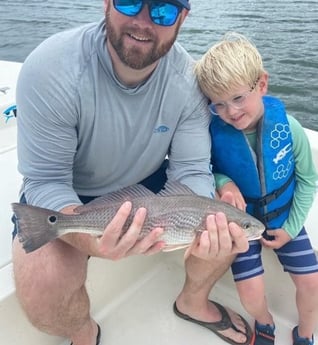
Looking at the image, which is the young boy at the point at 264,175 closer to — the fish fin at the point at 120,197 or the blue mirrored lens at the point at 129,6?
the blue mirrored lens at the point at 129,6

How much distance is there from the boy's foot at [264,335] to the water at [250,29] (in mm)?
5309

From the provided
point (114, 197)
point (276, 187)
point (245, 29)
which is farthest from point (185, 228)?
point (245, 29)

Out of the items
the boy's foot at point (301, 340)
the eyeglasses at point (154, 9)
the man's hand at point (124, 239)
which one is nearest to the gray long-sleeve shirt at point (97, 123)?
the eyeglasses at point (154, 9)

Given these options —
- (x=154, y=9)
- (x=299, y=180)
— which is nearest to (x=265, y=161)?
(x=299, y=180)

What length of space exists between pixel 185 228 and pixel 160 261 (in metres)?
1.20

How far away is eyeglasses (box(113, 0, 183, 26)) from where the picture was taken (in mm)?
2027

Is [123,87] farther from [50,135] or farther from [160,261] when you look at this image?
[160,261]

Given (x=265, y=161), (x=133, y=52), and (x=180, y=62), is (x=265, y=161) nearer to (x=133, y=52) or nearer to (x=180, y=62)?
(x=180, y=62)

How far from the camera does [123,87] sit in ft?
7.28

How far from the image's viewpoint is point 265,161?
2.43 m

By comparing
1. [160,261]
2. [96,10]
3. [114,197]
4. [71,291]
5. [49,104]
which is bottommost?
[96,10]

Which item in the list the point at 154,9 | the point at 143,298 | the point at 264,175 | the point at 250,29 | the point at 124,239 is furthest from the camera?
the point at 250,29

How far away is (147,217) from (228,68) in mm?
855

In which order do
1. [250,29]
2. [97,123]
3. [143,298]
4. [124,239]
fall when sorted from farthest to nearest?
[250,29], [143,298], [97,123], [124,239]
